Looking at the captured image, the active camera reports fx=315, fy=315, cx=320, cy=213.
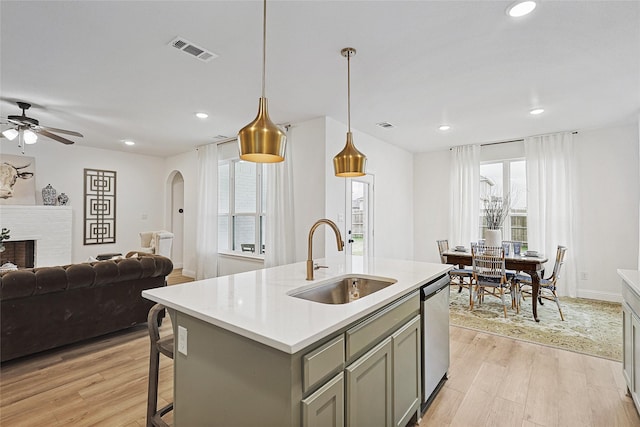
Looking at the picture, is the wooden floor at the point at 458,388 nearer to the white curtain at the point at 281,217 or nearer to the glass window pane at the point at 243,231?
the white curtain at the point at 281,217

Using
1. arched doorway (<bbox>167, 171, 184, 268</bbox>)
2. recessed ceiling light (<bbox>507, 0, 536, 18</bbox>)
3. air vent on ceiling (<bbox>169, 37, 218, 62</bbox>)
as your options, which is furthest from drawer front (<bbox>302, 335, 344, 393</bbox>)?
arched doorway (<bbox>167, 171, 184, 268</bbox>)

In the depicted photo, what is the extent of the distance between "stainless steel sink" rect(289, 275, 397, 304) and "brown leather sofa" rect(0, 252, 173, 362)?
90.6 inches

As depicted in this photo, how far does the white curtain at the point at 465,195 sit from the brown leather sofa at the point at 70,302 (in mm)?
5122

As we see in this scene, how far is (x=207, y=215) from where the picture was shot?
610cm

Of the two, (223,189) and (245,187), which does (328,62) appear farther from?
(223,189)

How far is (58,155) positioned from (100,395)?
5525 mm

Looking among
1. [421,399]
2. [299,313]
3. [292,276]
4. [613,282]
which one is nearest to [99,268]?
[292,276]

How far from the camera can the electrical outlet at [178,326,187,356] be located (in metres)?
1.50

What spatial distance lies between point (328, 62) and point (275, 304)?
7.38 feet

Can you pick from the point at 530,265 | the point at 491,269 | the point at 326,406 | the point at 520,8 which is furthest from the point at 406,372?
the point at 530,265

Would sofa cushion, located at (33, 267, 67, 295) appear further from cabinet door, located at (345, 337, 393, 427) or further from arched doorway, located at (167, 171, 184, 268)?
arched doorway, located at (167, 171, 184, 268)

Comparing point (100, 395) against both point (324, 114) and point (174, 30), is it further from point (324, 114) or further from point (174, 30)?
point (324, 114)

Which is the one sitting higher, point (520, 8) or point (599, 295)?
point (520, 8)

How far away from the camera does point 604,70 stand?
9.66ft
